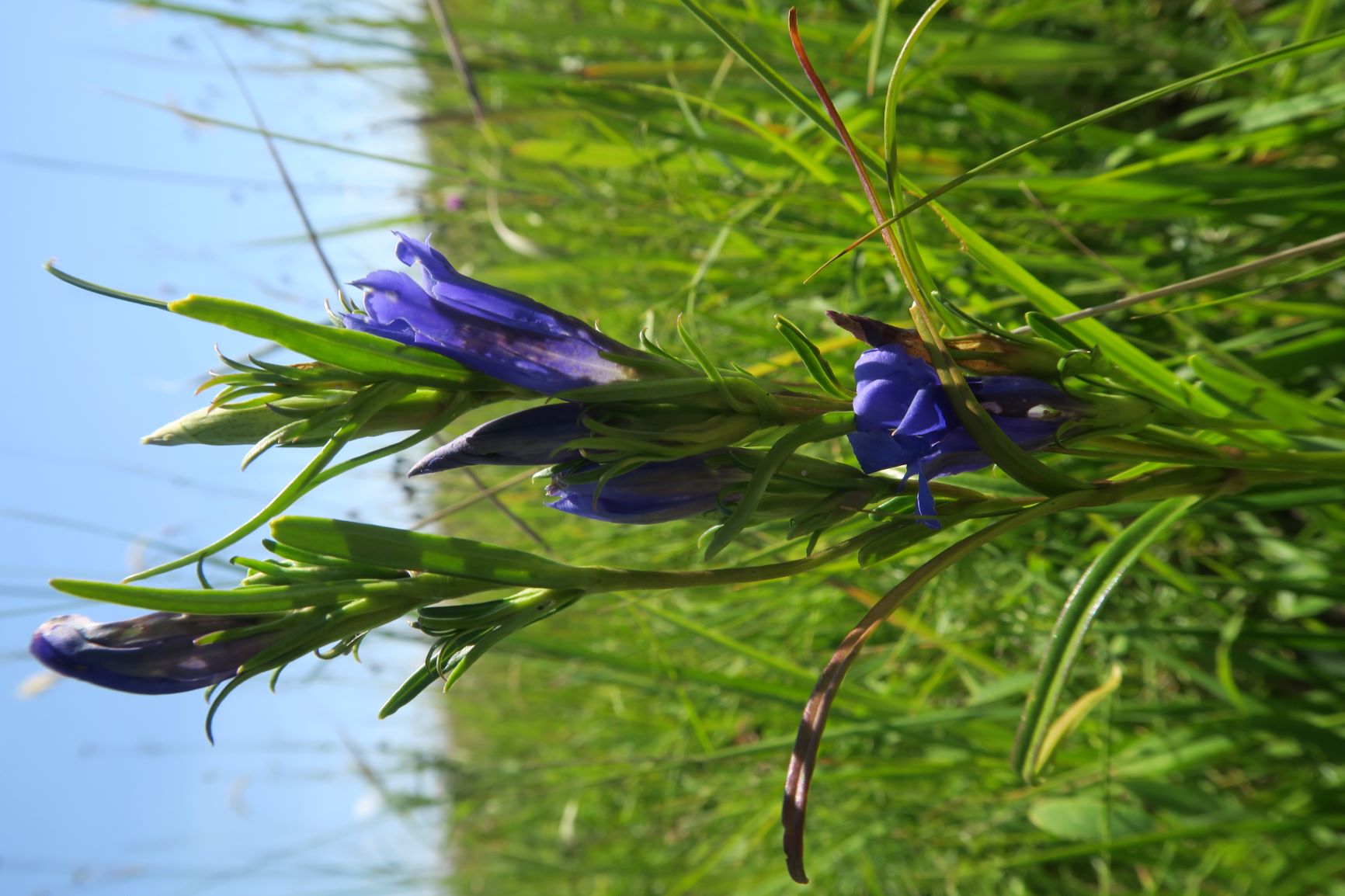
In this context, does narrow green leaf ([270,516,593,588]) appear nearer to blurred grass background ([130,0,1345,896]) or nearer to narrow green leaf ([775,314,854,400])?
narrow green leaf ([775,314,854,400])

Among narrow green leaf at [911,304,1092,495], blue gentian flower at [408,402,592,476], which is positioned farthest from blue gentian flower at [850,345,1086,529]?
blue gentian flower at [408,402,592,476]

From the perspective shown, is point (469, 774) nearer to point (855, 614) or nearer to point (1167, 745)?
point (855, 614)

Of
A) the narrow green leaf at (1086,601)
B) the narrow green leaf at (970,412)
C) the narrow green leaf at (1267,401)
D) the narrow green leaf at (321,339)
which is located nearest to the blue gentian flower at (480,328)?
the narrow green leaf at (321,339)

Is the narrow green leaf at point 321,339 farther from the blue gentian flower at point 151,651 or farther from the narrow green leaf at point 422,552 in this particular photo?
the blue gentian flower at point 151,651

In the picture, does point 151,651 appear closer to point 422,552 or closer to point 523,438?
point 422,552

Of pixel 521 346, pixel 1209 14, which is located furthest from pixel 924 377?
pixel 1209 14
